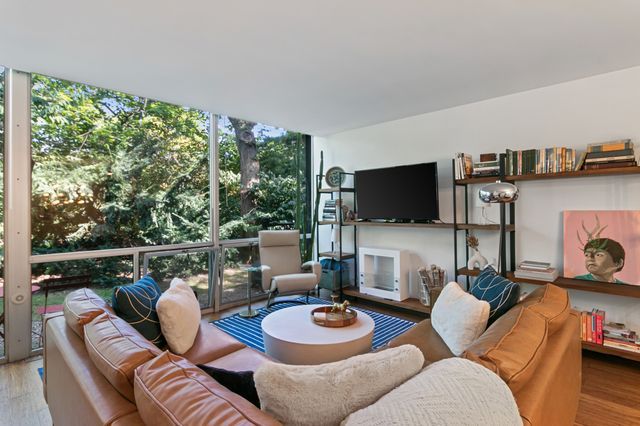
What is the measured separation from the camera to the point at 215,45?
2.37m

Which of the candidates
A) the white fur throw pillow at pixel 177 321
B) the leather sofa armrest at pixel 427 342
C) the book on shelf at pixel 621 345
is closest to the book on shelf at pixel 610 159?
the book on shelf at pixel 621 345

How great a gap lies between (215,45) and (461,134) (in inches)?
111

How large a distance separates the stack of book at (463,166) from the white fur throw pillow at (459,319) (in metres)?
1.71

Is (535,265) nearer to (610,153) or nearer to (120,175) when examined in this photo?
(610,153)

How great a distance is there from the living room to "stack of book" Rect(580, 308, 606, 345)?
189 millimetres

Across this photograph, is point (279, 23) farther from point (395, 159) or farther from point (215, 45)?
point (395, 159)

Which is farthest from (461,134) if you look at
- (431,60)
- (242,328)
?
(242,328)

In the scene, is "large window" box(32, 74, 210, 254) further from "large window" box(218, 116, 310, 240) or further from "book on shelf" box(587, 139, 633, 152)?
"book on shelf" box(587, 139, 633, 152)

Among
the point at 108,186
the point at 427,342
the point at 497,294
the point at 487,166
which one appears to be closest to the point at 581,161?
the point at 487,166

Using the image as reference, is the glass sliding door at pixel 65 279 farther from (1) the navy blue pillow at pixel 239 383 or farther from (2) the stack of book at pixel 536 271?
(2) the stack of book at pixel 536 271

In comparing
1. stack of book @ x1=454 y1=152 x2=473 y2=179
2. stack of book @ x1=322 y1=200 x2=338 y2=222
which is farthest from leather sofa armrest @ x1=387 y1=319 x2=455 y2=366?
stack of book @ x1=322 y1=200 x2=338 y2=222

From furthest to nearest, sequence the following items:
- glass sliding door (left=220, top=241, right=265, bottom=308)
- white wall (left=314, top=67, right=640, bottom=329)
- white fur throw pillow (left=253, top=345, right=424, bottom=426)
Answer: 1. glass sliding door (left=220, top=241, right=265, bottom=308)
2. white wall (left=314, top=67, right=640, bottom=329)
3. white fur throw pillow (left=253, top=345, right=424, bottom=426)

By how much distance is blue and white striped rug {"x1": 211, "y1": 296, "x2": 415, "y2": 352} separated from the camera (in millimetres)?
3207

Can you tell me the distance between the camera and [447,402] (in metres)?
0.85
